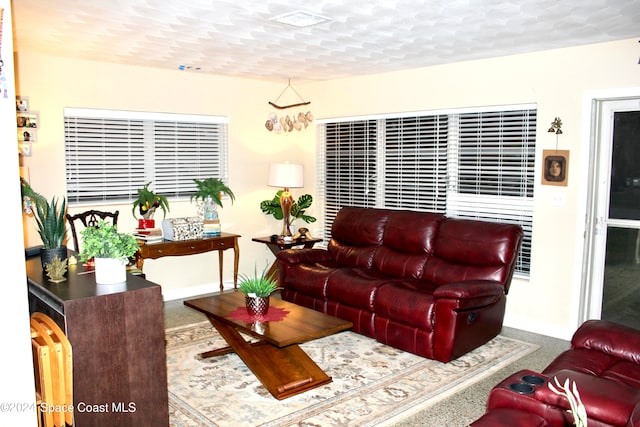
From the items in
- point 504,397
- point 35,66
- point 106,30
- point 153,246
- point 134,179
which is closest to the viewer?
point 504,397

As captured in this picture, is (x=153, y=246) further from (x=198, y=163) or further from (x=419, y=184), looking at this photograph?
(x=419, y=184)

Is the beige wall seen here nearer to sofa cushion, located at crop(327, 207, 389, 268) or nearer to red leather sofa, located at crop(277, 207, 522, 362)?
red leather sofa, located at crop(277, 207, 522, 362)

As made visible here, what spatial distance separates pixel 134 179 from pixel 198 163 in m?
0.75

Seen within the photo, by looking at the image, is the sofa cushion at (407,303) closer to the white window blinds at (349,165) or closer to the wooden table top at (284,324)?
the wooden table top at (284,324)

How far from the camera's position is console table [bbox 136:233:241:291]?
5.04 m

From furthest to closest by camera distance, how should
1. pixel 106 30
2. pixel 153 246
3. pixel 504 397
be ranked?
pixel 153 246
pixel 106 30
pixel 504 397

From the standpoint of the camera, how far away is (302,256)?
17.0 ft

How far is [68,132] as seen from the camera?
4.98m

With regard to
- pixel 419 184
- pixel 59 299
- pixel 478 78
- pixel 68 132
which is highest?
pixel 478 78

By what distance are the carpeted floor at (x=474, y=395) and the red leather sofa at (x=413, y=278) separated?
337mm

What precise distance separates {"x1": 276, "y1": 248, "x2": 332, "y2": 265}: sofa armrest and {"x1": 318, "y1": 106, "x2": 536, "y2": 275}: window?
109 centimetres

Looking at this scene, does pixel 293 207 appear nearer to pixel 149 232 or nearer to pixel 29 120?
pixel 149 232

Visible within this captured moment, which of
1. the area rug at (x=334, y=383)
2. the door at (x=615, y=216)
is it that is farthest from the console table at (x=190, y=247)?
the door at (x=615, y=216)

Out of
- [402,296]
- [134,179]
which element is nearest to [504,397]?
[402,296]
